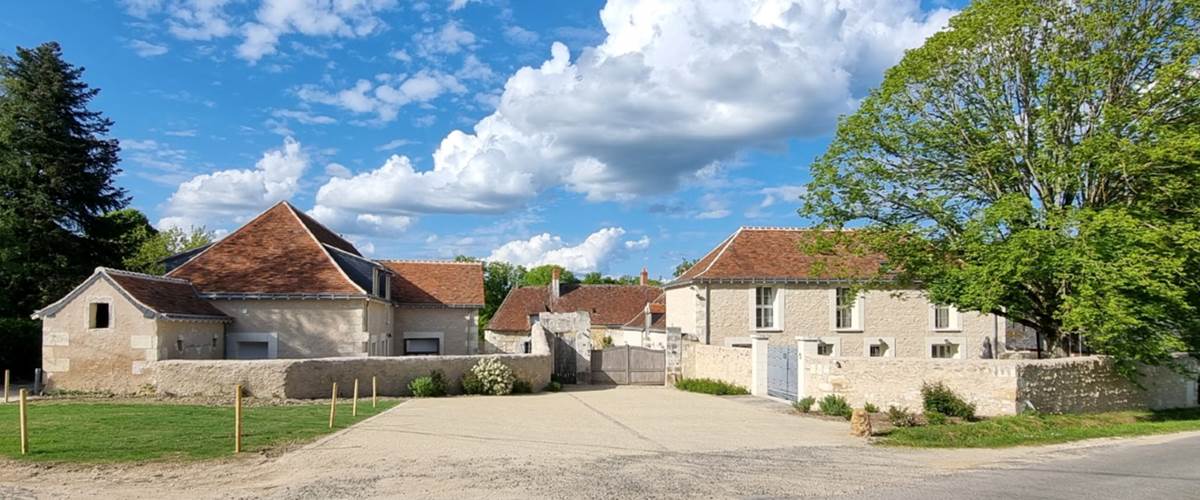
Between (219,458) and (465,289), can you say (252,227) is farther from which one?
(219,458)

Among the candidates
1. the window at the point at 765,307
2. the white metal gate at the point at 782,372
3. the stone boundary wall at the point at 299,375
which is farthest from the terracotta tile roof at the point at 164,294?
the window at the point at 765,307

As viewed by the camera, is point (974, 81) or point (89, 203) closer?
point (974, 81)

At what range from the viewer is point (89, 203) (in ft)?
101

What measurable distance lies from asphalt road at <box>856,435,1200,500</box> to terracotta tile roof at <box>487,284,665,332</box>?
35413 millimetres

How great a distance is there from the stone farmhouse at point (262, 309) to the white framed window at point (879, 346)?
585 inches

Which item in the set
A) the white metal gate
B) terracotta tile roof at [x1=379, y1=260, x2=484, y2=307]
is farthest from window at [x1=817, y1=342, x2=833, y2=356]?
terracotta tile roof at [x1=379, y1=260, x2=484, y2=307]

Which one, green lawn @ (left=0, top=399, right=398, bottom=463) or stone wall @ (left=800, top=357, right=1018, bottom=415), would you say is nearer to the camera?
green lawn @ (left=0, top=399, right=398, bottom=463)

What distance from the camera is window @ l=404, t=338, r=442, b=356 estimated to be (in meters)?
30.4

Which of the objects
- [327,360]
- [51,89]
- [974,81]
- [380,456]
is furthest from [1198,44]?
[51,89]

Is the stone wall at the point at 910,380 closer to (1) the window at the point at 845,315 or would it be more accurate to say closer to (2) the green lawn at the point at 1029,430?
(2) the green lawn at the point at 1029,430

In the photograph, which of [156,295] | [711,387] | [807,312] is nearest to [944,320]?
[807,312]

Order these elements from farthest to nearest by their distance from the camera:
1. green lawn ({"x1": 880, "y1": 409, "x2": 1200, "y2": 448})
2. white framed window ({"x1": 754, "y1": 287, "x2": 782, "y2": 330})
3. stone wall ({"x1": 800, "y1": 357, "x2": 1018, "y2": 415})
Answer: white framed window ({"x1": 754, "y1": 287, "x2": 782, "y2": 330}) → stone wall ({"x1": 800, "y1": 357, "x2": 1018, "y2": 415}) → green lawn ({"x1": 880, "y1": 409, "x2": 1200, "y2": 448})

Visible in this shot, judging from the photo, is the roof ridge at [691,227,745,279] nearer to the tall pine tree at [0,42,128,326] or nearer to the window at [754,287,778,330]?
the window at [754,287,778,330]

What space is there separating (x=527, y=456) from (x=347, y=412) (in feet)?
22.1
